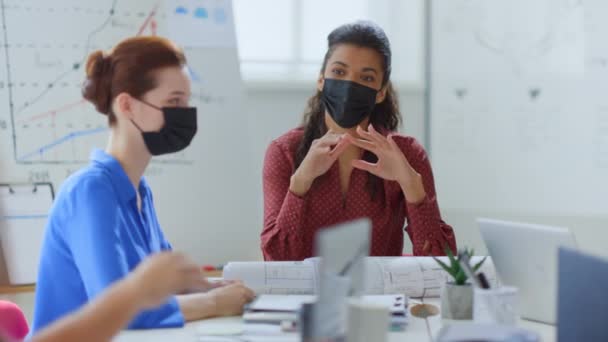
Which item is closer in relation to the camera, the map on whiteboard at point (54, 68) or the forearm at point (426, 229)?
the forearm at point (426, 229)

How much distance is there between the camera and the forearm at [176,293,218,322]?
1.56 metres

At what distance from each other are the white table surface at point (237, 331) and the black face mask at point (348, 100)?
0.80 meters

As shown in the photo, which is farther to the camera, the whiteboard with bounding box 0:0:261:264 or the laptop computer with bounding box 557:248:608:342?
the whiteboard with bounding box 0:0:261:264

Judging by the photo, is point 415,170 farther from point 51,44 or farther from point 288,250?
point 51,44

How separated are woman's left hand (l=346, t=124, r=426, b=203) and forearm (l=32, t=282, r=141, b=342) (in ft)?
3.55

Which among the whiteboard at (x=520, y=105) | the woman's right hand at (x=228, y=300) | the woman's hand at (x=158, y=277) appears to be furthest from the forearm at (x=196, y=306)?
the whiteboard at (x=520, y=105)

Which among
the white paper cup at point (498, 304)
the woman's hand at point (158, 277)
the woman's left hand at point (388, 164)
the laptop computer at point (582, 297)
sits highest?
the woman's left hand at point (388, 164)

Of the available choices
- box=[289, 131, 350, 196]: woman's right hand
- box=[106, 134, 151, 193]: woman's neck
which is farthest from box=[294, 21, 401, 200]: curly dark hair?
box=[106, 134, 151, 193]: woman's neck

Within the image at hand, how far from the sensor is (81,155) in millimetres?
3018

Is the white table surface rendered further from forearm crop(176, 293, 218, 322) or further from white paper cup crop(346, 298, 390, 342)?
white paper cup crop(346, 298, 390, 342)

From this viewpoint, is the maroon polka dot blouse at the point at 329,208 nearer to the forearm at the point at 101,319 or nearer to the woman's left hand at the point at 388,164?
the woman's left hand at the point at 388,164

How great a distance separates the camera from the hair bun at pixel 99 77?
1.62 metres

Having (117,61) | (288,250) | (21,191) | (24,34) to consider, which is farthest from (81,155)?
(117,61)

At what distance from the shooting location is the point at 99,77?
→ 1630 millimetres
